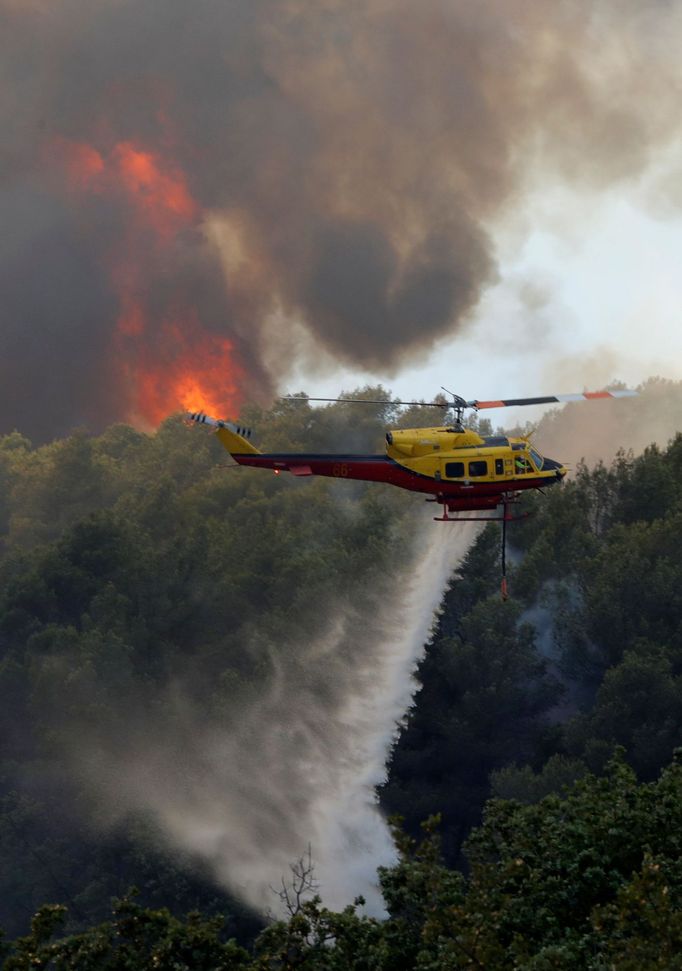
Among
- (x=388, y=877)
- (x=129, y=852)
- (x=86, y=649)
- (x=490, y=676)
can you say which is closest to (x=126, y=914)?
(x=388, y=877)

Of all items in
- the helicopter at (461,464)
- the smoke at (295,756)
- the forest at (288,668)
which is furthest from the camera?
the forest at (288,668)

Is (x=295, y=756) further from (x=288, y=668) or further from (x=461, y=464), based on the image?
(x=461, y=464)

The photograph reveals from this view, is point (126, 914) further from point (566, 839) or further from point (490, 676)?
point (490, 676)

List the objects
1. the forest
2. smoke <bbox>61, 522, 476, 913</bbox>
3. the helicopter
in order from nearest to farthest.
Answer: the helicopter < smoke <bbox>61, 522, 476, 913</bbox> < the forest

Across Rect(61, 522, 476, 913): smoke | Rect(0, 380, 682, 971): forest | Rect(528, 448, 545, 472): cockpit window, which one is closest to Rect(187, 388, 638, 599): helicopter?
Rect(528, 448, 545, 472): cockpit window

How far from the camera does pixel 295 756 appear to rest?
9469 centimetres

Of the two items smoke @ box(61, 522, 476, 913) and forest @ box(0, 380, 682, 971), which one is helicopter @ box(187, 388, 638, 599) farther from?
smoke @ box(61, 522, 476, 913)

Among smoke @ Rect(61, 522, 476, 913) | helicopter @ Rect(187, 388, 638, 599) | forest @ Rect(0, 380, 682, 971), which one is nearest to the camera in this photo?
helicopter @ Rect(187, 388, 638, 599)

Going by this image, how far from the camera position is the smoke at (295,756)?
286 ft

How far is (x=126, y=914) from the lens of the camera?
4866 centimetres

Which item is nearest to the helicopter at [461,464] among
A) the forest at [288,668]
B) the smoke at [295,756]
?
the forest at [288,668]

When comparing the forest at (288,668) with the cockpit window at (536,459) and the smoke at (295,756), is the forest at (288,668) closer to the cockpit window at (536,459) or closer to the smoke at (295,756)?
the smoke at (295,756)

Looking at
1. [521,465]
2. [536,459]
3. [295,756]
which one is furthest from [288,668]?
[521,465]

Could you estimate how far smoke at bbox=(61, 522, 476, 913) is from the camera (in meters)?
87.1
